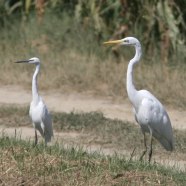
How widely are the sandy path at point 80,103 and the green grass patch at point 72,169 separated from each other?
472cm

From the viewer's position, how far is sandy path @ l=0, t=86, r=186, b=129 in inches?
526

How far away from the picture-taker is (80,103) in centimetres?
1402

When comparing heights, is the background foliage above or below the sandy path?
above

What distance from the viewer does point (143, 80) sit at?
14477 mm

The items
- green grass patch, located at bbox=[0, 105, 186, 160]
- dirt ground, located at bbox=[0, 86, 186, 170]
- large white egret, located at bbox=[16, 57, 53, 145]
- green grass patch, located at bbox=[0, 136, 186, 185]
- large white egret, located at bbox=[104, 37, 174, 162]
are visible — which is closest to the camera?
green grass patch, located at bbox=[0, 136, 186, 185]

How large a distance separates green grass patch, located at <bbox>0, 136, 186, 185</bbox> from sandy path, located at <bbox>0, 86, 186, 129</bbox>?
472cm

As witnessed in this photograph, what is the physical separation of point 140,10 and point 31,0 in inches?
87.4

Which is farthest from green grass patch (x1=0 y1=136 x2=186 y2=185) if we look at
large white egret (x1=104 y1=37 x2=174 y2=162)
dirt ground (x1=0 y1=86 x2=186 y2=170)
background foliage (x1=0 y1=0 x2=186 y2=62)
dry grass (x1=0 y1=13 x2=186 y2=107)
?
background foliage (x1=0 y1=0 x2=186 y2=62)

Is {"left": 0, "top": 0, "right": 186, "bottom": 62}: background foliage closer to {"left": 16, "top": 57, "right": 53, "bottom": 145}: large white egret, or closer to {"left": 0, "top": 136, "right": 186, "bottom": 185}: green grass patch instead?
{"left": 16, "top": 57, "right": 53, "bottom": 145}: large white egret

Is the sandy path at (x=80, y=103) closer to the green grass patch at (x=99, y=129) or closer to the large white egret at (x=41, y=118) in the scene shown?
the green grass patch at (x=99, y=129)

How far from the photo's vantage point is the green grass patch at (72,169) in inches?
304

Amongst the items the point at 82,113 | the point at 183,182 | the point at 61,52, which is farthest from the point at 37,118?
the point at 61,52

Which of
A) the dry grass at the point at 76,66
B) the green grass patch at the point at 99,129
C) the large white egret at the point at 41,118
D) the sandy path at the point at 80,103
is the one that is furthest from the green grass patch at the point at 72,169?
the dry grass at the point at 76,66

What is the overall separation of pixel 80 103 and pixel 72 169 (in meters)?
6.08
